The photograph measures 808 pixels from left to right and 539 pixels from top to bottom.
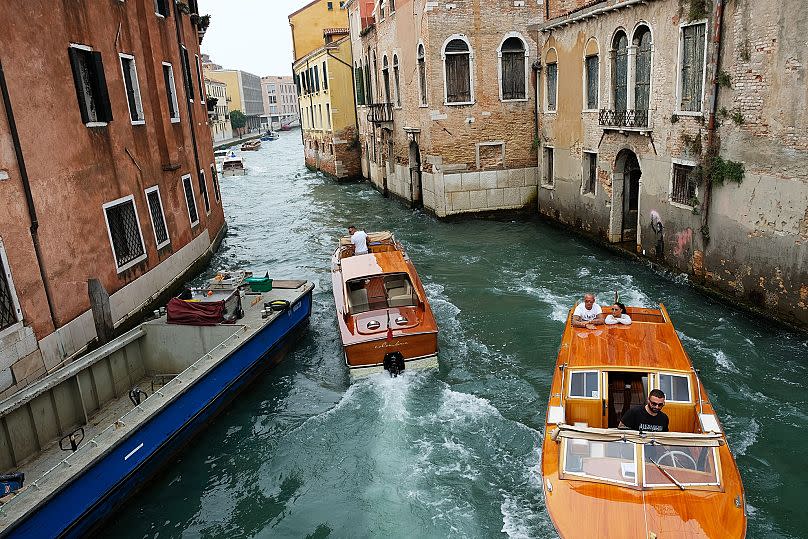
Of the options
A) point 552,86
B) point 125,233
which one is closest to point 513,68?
point 552,86

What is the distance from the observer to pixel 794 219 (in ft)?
32.4

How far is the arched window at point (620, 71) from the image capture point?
1486cm

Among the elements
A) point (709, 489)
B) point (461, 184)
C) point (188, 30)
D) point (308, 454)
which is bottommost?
point (308, 454)

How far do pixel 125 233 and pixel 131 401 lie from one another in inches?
154

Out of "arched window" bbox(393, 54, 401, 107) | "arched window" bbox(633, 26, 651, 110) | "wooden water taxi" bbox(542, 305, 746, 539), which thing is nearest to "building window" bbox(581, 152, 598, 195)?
"arched window" bbox(633, 26, 651, 110)

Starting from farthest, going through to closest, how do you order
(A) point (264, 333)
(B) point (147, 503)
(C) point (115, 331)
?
(C) point (115, 331) < (A) point (264, 333) < (B) point (147, 503)

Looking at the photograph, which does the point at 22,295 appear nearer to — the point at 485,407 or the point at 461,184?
the point at 485,407

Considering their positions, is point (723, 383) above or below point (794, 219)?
below

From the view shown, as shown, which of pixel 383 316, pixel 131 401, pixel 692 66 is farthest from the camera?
pixel 692 66

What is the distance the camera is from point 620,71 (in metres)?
15.2

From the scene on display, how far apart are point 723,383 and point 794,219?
3172mm

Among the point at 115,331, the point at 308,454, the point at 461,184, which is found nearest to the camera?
the point at 308,454

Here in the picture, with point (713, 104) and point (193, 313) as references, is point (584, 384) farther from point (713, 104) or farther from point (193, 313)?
point (713, 104)

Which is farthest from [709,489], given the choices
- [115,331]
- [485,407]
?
[115,331]
